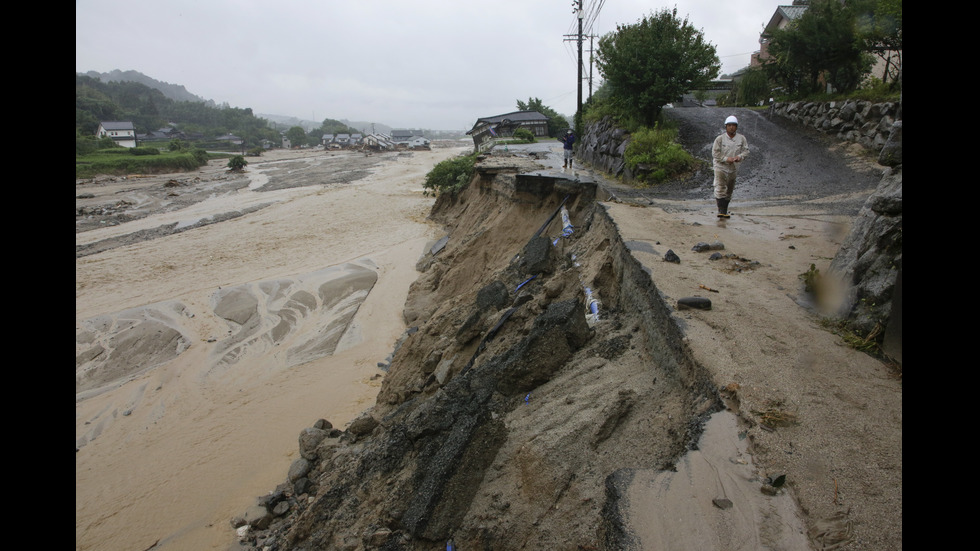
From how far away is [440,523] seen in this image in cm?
340

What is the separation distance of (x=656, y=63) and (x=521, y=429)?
43.1ft

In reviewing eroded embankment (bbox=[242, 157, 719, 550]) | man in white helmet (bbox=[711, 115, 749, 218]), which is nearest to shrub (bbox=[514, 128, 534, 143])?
man in white helmet (bbox=[711, 115, 749, 218])

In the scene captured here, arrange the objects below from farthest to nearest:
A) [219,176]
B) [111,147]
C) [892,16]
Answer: [111,147] < [219,176] < [892,16]

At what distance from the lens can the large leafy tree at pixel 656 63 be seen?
13.8 metres

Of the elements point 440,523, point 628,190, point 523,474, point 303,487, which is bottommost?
point 303,487

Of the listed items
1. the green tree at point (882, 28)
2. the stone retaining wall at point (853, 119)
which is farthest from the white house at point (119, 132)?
Answer: the green tree at point (882, 28)

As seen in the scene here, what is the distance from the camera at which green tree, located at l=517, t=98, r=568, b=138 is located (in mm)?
41844

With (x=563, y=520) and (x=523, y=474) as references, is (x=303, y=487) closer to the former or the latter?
(x=523, y=474)

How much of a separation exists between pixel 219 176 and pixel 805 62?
44.6 meters

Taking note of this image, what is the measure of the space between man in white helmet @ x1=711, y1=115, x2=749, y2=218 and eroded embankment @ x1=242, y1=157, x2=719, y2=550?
216cm

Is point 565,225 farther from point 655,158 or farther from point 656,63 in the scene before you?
point 656,63

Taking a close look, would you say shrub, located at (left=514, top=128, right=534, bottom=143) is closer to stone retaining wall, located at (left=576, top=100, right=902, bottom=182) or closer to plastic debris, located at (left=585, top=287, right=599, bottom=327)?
stone retaining wall, located at (left=576, top=100, right=902, bottom=182)

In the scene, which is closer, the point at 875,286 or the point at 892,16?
the point at 875,286

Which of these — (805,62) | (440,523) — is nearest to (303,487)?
(440,523)
